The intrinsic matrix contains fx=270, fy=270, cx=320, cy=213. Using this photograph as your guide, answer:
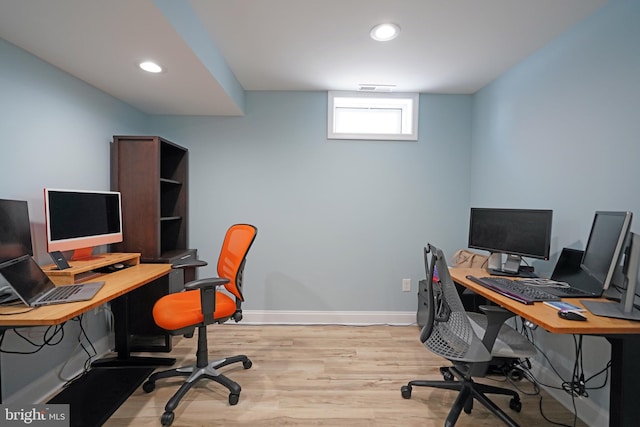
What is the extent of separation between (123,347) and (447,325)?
237 centimetres

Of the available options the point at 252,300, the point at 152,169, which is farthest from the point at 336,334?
the point at 152,169

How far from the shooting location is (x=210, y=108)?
2.62 metres

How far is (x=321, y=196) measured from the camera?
2869mm

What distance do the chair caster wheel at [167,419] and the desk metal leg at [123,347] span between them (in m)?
0.60

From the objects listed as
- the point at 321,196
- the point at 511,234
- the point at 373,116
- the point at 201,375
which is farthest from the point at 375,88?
the point at 201,375

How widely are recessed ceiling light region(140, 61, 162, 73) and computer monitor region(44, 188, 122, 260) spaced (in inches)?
37.0

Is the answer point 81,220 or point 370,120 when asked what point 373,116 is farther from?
point 81,220

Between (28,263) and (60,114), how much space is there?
1.11m

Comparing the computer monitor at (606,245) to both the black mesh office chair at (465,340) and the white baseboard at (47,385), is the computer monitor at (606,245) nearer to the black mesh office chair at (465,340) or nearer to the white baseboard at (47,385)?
the black mesh office chair at (465,340)

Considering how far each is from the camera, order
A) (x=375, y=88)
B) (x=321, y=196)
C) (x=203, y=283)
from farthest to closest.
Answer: (x=321, y=196), (x=375, y=88), (x=203, y=283)

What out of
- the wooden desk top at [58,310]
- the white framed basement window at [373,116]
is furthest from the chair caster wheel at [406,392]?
the white framed basement window at [373,116]

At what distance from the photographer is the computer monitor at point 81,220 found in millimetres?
1634

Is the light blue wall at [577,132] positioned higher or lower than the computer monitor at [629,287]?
higher

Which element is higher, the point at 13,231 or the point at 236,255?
the point at 13,231
